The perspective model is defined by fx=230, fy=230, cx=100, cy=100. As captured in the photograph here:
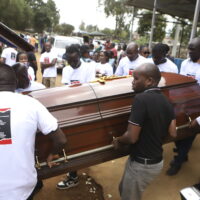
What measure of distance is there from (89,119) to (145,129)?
0.54 m

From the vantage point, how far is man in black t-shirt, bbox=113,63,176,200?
167cm

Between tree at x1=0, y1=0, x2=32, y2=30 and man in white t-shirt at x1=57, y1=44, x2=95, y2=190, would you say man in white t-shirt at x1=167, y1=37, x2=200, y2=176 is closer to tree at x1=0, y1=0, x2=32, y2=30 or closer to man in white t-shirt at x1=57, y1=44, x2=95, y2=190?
man in white t-shirt at x1=57, y1=44, x2=95, y2=190

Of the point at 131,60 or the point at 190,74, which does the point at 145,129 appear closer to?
the point at 190,74

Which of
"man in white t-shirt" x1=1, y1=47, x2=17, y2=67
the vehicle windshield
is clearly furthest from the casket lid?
the vehicle windshield

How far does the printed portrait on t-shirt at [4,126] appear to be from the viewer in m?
1.31

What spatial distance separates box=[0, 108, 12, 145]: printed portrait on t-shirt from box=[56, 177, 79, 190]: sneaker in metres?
1.65

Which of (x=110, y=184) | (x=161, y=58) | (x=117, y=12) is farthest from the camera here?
(x=117, y=12)

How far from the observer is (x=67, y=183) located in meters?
2.79

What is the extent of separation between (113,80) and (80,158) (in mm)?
978

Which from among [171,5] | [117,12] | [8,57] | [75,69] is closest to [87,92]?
[75,69]

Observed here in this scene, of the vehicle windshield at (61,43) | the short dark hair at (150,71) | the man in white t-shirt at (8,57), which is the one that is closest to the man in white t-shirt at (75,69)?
the short dark hair at (150,71)

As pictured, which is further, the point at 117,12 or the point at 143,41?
the point at 117,12

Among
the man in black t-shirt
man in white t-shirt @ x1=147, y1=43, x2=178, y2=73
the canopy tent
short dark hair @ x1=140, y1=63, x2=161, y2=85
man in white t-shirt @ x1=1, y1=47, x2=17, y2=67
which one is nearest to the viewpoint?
the man in black t-shirt

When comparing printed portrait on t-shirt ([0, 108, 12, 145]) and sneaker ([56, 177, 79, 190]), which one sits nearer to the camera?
printed portrait on t-shirt ([0, 108, 12, 145])
